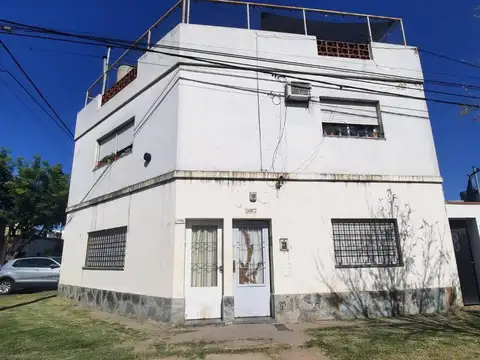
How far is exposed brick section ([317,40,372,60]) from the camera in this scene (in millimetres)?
9312

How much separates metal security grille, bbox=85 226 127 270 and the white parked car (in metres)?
4.35

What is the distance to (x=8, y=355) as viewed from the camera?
16.4 feet

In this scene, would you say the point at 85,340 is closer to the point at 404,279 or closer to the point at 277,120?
the point at 277,120

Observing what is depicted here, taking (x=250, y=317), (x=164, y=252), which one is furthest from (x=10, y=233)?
(x=250, y=317)

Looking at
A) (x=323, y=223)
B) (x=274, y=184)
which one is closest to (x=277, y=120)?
(x=274, y=184)

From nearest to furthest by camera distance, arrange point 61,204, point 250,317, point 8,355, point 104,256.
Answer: point 8,355
point 250,317
point 104,256
point 61,204

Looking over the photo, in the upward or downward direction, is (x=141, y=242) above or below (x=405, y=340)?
above

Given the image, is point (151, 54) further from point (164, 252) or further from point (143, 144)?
point (164, 252)

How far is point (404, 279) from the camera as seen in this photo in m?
7.66

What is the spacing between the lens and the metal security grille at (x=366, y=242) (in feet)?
25.2

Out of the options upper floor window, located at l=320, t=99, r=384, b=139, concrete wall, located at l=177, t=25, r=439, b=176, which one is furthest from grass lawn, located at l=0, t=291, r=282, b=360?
upper floor window, located at l=320, t=99, r=384, b=139

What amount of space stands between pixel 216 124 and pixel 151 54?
3261 millimetres

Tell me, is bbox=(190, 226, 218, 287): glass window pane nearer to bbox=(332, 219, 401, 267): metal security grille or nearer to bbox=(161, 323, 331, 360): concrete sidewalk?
bbox=(161, 323, 331, 360): concrete sidewalk

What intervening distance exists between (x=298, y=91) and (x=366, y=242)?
422cm
